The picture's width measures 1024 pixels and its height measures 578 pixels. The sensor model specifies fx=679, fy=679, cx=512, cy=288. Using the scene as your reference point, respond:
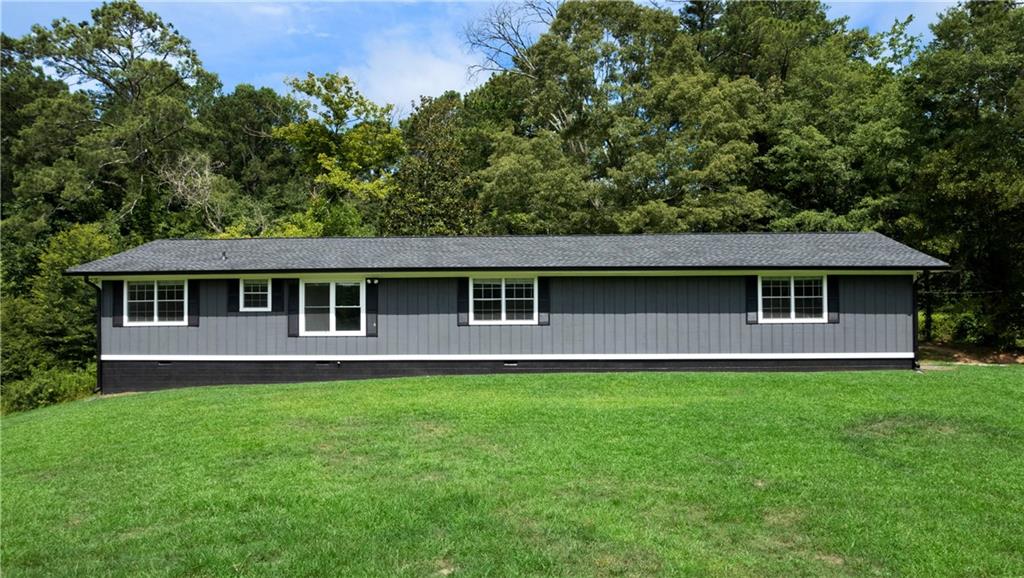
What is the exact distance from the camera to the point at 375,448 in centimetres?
736

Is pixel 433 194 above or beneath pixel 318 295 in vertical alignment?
above

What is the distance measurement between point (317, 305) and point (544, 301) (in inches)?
193

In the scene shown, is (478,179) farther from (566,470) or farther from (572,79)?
(566,470)

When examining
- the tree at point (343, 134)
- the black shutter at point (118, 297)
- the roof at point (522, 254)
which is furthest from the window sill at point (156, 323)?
the tree at point (343, 134)

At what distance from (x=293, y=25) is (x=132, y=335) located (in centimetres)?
751

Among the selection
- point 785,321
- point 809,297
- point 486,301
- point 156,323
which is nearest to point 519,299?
point 486,301

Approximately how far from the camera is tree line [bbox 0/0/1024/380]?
758 inches

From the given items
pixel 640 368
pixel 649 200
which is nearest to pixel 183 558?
pixel 640 368

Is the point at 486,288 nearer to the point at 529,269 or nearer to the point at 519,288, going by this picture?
the point at 519,288

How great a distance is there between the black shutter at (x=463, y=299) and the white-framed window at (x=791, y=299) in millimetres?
6180

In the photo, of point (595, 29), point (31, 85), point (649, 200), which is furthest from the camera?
point (31, 85)

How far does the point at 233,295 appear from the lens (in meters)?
14.7

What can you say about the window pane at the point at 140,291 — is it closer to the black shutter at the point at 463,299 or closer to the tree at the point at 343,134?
the black shutter at the point at 463,299

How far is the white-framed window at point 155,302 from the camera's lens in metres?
14.7
